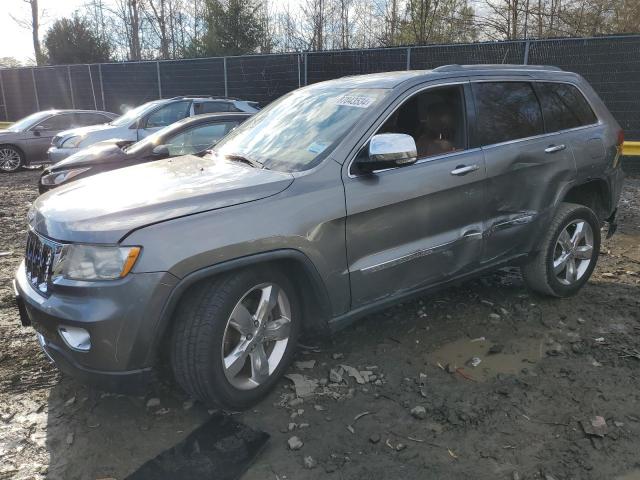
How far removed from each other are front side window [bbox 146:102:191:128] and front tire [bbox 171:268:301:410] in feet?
27.0

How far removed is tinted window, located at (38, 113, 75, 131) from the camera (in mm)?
12457

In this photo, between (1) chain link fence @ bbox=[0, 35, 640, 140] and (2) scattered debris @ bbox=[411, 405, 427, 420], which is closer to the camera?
(2) scattered debris @ bbox=[411, 405, 427, 420]

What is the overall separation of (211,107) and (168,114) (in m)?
0.90

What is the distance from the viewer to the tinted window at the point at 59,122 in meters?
12.5

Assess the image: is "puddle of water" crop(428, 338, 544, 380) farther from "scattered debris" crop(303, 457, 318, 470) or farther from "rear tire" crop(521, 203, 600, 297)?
"scattered debris" crop(303, 457, 318, 470)

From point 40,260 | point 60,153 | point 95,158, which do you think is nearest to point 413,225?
point 40,260

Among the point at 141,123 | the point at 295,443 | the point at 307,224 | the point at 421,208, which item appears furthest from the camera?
the point at 141,123

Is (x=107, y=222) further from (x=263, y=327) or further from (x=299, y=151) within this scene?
(x=299, y=151)

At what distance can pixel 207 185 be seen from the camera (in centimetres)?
288

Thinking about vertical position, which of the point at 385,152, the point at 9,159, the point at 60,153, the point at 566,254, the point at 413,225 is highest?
the point at 385,152

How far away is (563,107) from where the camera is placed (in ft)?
14.1

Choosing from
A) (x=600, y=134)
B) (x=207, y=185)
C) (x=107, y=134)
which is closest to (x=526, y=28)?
(x=107, y=134)

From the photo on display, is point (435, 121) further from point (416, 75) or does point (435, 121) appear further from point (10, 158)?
point (10, 158)

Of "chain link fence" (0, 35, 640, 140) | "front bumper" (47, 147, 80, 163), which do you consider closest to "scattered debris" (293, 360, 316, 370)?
"front bumper" (47, 147, 80, 163)
